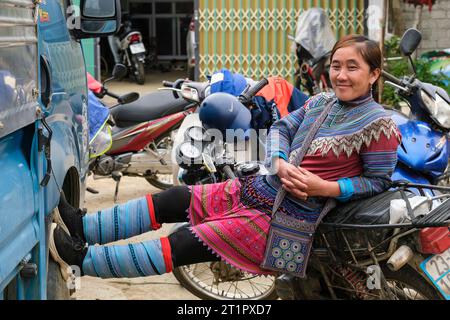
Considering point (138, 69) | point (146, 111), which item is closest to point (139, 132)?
point (146, 111)

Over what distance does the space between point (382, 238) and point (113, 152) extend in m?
3.92

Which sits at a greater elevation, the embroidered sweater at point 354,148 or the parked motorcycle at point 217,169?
the embroidered sweater at point 354,148

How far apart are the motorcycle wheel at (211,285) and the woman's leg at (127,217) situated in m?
1.09

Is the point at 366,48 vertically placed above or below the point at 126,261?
above

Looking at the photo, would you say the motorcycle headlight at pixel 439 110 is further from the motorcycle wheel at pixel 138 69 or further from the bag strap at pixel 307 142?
the motorcycle wheel at pixel 138 69

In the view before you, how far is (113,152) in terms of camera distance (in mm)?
6746

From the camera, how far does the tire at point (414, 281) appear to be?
3.25m

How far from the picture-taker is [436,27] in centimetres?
1222

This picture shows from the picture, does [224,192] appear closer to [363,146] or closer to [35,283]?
[363,146]

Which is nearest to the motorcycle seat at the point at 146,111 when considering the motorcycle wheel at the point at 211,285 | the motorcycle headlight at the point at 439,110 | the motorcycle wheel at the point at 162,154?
the motorcycle wheel at the point at 162,154

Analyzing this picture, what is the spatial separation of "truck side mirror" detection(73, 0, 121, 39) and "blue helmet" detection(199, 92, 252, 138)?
0.61 metres

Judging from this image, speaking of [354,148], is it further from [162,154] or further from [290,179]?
[162,154]

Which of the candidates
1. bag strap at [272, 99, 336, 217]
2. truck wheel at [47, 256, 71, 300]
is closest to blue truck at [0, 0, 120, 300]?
truck wheel at [47, 256, 71, 300]

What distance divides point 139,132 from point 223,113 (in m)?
2.84
